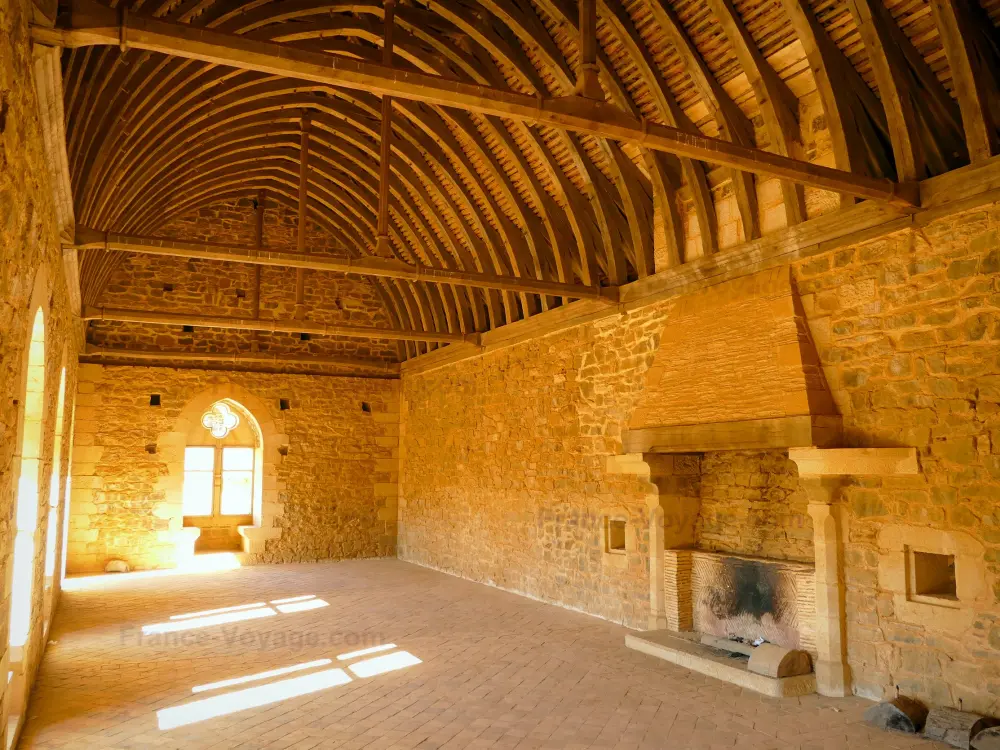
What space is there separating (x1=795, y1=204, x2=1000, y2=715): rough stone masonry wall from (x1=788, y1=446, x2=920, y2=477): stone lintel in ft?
0.27

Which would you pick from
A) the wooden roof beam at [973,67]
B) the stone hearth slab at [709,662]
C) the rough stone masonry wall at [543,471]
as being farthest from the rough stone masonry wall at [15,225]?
the rough stone masonry wall at [543,471]

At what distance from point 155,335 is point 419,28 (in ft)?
21.2

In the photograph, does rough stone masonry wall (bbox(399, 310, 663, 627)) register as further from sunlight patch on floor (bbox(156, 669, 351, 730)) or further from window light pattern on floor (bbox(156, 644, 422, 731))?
sunlight patch on floor (bbox(156, 669, 351, 730))

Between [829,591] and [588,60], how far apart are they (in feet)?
12.1

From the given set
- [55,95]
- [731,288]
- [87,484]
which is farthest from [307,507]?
[55,95]

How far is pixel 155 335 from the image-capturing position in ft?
35.7

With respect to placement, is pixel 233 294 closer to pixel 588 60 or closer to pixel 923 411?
pixel 588 60

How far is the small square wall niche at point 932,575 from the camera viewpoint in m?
4.53

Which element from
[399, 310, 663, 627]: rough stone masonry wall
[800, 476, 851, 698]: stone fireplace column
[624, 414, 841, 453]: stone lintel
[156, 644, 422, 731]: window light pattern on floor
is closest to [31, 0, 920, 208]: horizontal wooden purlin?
[624, 414, 841, 453]: stone lintel

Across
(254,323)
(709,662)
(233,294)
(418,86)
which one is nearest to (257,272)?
(233,294)

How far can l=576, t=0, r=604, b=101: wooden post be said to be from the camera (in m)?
3.92

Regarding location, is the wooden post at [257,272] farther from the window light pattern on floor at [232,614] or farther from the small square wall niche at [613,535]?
the small square wall niche at [613,535]

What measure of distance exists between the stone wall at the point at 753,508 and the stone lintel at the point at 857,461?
0.80 meters

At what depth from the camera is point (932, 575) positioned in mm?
4609
